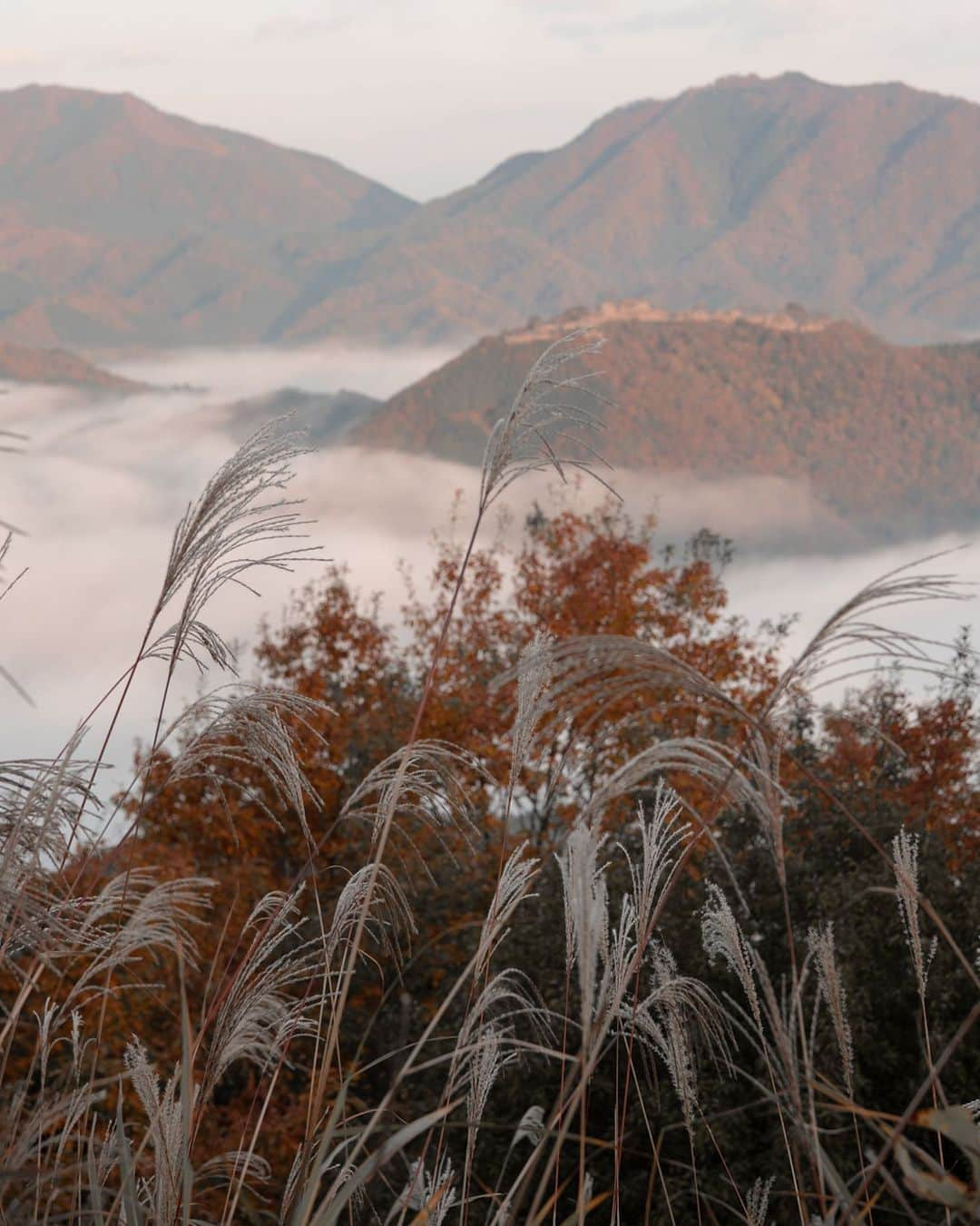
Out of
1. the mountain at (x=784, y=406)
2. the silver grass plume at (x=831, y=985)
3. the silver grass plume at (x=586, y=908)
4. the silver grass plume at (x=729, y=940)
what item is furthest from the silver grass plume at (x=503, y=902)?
the mountain at (x=784, y=406)

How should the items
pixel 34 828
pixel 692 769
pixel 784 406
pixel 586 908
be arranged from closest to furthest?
pixel 586 908 → pixel 692 769 → pixel 34 828 → pixel 784 406

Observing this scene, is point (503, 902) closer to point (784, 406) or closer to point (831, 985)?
point (831, 985)

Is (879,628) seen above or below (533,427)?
below

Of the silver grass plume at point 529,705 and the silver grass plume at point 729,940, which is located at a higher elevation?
the silver grass plume at point 529,705

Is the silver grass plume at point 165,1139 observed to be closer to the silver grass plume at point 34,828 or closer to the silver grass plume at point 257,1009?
the silver grass plume at point 257,1009

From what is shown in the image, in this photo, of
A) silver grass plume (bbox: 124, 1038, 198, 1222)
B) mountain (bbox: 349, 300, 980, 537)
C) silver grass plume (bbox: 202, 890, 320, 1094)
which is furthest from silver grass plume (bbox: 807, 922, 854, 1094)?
mountain (bbox: 349, 300, 980, 537)

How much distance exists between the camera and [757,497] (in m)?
139

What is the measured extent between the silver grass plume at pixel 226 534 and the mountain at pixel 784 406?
12778 centimetres

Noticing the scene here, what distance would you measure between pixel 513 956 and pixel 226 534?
8515 millimetres

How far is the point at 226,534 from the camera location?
2.19 metres

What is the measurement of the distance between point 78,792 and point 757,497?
140 meters

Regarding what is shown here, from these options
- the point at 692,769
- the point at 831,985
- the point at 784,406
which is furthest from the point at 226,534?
the point at 784,406

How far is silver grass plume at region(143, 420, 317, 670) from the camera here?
2.14m

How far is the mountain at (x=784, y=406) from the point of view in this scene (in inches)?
5217
